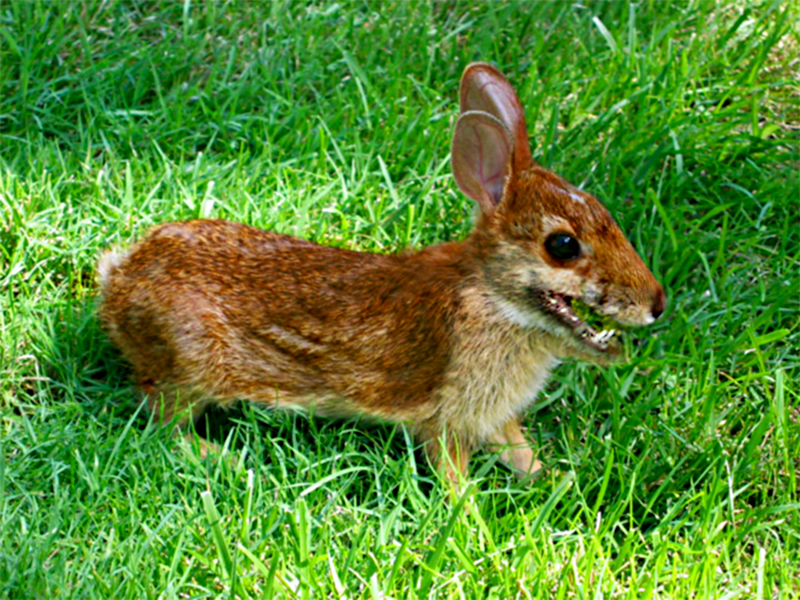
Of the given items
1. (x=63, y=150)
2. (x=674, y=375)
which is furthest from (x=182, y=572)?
(x=63, y=150)

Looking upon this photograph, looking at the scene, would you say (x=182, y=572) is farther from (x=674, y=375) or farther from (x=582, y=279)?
(x=674, y=375)

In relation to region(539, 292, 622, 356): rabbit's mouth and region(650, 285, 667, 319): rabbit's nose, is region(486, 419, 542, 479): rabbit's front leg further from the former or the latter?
region(650, 285, 667, 319): rabbit's nose

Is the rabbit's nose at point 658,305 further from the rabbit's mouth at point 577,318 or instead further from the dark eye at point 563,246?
the dark eye at point 563,246

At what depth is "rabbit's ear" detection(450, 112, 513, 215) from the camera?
13.6 ft

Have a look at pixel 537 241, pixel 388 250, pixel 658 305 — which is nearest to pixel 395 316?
pixel 537 241

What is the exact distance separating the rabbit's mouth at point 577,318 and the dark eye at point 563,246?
15 cm

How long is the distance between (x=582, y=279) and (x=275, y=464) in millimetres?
1340

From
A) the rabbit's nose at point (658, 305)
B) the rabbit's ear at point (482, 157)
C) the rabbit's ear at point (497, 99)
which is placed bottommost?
the rabbit's nose at point (658, 305)

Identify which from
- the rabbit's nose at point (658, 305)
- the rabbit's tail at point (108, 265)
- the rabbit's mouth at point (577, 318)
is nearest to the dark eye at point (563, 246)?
the rabbit's mouth at point (577, 318)

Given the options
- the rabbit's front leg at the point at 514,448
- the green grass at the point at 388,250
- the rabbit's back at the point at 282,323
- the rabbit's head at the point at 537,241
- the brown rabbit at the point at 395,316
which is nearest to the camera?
the green grass at the point at 388,250

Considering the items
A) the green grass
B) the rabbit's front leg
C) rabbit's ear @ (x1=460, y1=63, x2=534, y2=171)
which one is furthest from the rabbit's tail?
the rabbit's front leg

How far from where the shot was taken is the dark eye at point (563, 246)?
3.98 meters

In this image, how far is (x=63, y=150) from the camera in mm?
5465

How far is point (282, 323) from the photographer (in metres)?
4.39
